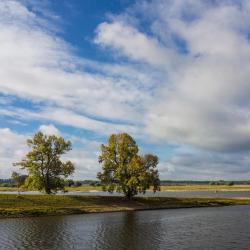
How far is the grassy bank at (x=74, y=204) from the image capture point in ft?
280

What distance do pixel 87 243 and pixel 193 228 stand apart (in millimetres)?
19789

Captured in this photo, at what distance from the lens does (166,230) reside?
202 ft

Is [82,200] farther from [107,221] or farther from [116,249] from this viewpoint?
[116,249]

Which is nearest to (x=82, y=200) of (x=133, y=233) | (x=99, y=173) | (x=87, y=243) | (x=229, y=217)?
(x=99, y=173)

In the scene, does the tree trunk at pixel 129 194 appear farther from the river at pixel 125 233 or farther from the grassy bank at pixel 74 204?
the river at pixel 125 233

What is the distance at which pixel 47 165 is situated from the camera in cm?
10719

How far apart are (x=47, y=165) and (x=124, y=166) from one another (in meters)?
20.1

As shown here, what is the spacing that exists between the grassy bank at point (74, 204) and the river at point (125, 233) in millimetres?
6772

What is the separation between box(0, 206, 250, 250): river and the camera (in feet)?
161

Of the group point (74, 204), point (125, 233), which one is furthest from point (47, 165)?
point (125, 233)

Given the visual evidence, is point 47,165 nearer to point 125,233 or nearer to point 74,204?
point 74,204

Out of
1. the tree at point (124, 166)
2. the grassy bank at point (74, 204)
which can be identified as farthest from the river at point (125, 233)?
the tree at point (124, 166)

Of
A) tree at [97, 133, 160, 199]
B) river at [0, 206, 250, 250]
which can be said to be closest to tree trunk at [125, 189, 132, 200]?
tree at [97, 133, 160, 199]

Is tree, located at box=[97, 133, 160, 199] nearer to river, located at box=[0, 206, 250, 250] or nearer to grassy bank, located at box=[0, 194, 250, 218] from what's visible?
grassy bank, located at box=[0, 194, 250, 218]
